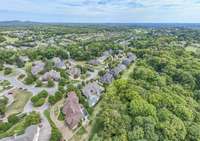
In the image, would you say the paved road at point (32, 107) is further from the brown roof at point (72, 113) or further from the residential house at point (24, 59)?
the residential house at point (24, 59)

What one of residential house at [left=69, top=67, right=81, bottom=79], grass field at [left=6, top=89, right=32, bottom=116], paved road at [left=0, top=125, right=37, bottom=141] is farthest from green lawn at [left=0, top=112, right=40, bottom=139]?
residential house at [left=69, top=67, right=81, bottom=79]

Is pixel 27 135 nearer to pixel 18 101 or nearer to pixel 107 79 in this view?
pixel 18 101

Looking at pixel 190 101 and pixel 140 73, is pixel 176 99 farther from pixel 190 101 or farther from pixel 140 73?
pixel 140 73

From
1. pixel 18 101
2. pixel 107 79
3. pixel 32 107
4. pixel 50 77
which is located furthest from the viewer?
pixel 50 77

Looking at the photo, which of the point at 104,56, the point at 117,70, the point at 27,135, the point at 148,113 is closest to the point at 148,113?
the point at 148,113

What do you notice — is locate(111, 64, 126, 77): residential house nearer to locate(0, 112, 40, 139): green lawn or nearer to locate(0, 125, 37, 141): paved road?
locate(0, 112, 40, 139): green lawn

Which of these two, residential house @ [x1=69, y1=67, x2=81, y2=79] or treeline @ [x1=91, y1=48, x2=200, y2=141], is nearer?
treeline @ [x1=91, y1=48, x2=200, y2=141]
